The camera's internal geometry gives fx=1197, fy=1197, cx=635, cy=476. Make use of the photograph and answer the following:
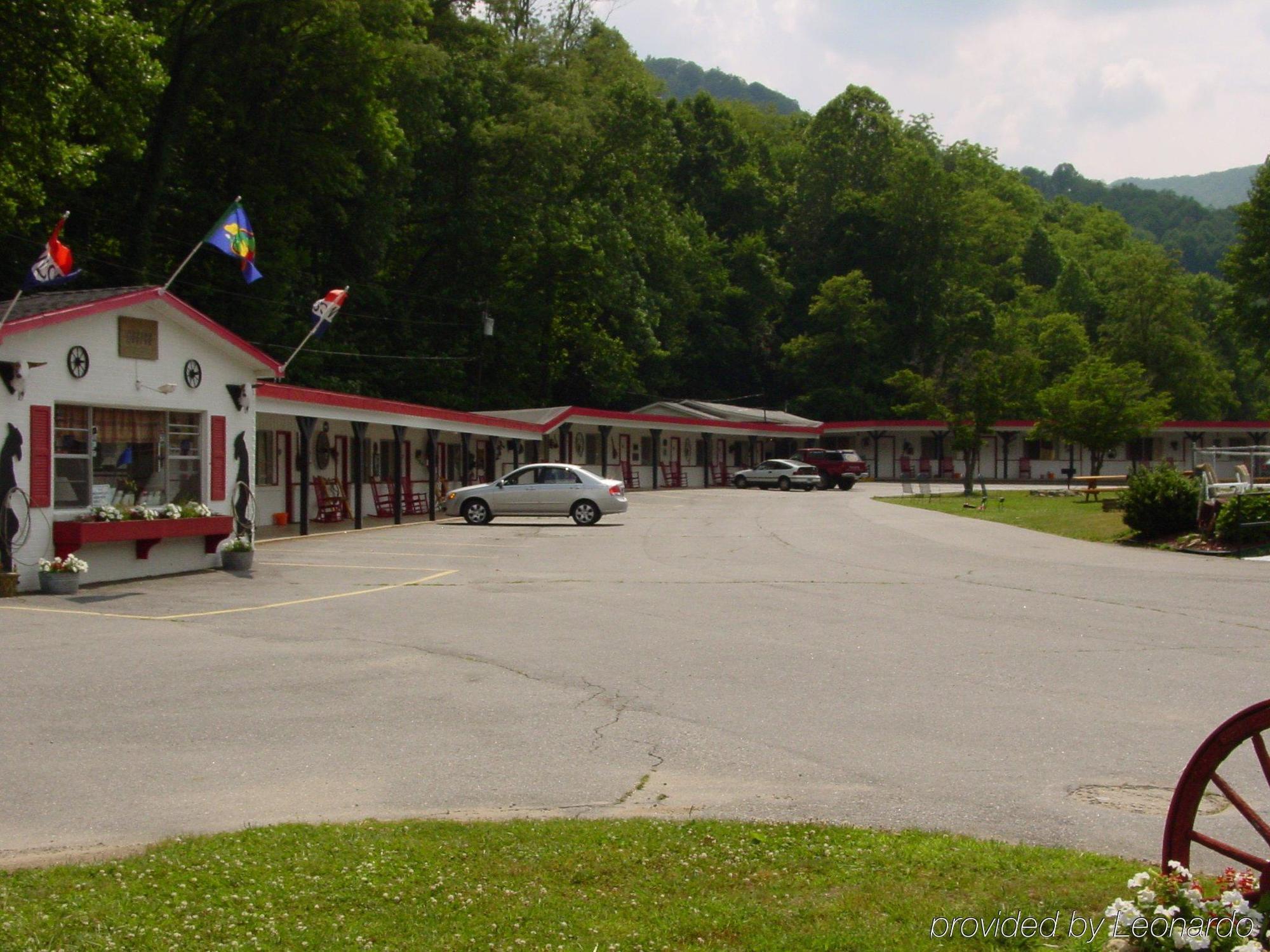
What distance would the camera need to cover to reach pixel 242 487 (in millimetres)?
21250

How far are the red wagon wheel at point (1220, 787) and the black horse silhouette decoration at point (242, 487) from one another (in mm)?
18836

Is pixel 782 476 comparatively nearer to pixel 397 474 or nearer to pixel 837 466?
pixel 837 466

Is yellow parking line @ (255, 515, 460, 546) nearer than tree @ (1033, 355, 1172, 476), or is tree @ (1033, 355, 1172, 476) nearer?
yellow parking line @ (255, 515, 460, 546)

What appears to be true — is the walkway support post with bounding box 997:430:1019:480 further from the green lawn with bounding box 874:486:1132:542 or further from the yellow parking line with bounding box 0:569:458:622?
the yellow parking line with bounding box 0:569:458:622

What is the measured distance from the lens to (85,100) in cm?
2753

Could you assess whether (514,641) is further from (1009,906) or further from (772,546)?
(772,546)

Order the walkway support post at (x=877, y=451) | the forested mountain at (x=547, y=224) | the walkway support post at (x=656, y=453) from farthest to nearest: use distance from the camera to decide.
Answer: the walkway support post at (x=877, y=451) → the walkway support post at (x=656, y=453) → the forested mountain at (x=547, y=224)

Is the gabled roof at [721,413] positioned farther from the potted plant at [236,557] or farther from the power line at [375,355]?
the potted plant at [236,557]

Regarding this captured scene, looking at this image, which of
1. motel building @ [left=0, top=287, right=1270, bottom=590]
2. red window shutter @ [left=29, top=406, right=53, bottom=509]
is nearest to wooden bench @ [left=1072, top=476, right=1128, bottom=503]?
motel building @ [left=0, top=287, right=1270, bottom=590]

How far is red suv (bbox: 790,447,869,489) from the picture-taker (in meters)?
56.7

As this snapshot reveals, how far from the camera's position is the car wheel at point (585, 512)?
3128 centimetres

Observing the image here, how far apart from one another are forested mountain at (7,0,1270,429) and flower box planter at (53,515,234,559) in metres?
11.1

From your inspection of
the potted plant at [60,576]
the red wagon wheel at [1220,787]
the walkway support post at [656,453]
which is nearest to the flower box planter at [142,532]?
the potted plant at [60,576]

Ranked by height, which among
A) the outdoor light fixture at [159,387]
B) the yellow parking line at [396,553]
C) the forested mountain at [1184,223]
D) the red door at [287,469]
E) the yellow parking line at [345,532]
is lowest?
the yellow parking line at [396,553]
